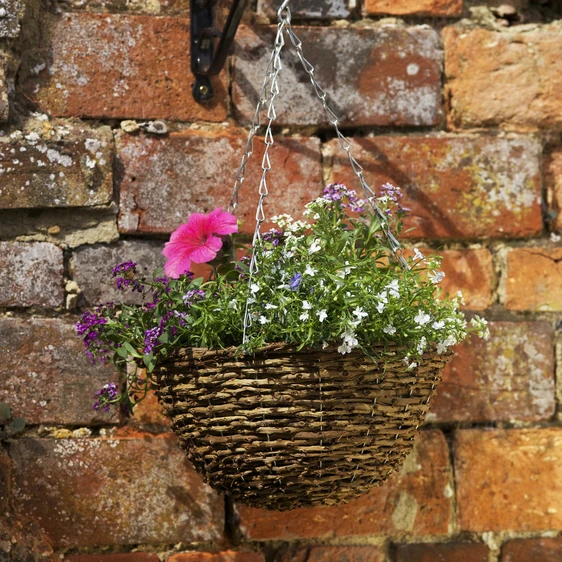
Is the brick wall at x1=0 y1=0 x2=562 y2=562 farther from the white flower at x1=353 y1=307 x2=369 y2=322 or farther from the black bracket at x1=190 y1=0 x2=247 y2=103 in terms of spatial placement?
the white flower at x1=353 y1=307 x2=369 y2=322

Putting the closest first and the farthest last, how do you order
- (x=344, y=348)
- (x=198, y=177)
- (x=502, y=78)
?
(x=344, y=348) → (x=198, y=177) → (x=502, y=78)

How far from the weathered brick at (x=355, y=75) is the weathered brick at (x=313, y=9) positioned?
0.03 metres

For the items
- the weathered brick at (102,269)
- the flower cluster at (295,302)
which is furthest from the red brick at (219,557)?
the weathered brick at (102,269)

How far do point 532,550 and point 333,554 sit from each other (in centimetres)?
40

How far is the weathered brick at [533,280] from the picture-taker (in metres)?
1.82

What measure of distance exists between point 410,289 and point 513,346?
518mm

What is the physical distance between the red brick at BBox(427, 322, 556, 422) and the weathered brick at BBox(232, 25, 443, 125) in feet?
1.54

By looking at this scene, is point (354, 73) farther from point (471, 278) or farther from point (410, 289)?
point (410, 289)

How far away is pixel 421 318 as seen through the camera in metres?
1.33

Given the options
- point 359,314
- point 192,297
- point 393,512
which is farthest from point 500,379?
point 192,297

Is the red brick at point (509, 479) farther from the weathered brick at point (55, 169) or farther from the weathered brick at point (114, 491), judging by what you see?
the weathered brick at point (55, 169)

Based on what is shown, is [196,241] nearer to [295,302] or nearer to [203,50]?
[295,302]

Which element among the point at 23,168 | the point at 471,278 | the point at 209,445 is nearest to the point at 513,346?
the point at 471,278

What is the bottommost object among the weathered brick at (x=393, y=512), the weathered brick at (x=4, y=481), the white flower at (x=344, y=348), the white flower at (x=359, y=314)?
the weathered brick at (x=393, y=512)
